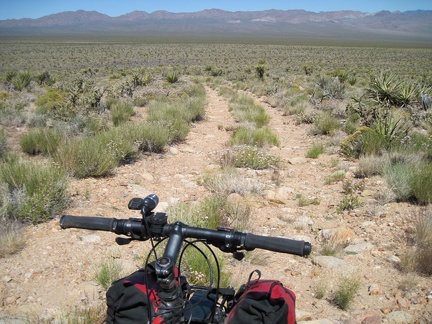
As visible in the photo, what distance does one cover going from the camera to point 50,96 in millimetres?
12266

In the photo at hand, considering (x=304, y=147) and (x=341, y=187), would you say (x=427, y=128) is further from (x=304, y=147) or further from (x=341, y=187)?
(x=341, y=187)

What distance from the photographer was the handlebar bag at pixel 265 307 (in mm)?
1550

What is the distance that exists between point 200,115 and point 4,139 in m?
5.77

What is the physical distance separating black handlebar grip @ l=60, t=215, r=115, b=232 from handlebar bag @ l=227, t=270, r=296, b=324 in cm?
70

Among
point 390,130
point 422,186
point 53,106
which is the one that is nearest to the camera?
point 422,186

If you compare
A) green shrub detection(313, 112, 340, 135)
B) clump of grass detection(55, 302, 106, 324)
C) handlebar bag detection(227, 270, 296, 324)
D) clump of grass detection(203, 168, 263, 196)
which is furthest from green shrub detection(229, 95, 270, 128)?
handlebar bag detection(227, 270, 296, 324)

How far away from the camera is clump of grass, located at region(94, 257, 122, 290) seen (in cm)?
313

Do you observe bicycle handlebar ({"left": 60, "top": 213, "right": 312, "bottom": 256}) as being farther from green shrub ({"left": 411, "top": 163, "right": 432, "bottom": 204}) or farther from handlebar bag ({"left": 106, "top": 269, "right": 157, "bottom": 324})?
green shrub ({"left": 411, "top": 163, "right": 432, "bottom": 204})

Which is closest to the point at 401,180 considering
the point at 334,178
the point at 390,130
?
the point at 334,178

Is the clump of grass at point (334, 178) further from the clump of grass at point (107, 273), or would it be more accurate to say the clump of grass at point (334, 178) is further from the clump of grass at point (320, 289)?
the clump of grass at point (107, 273)

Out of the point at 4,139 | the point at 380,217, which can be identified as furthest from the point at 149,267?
the point at 4,139

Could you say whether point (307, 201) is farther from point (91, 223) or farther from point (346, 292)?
point (91, 223)

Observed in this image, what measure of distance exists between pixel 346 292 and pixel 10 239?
10.6 ft

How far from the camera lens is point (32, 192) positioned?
14.4 ft
